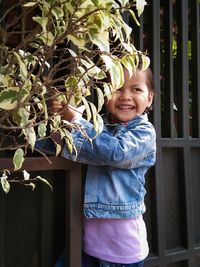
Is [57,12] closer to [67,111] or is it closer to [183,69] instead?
[67,111]

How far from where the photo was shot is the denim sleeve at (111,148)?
5.27 ft

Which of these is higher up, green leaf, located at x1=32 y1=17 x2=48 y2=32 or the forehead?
the forehead

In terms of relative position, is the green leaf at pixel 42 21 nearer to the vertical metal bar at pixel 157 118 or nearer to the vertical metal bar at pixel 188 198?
the vertical metal bar at pixel 157 118

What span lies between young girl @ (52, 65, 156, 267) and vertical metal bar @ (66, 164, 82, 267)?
0.04m

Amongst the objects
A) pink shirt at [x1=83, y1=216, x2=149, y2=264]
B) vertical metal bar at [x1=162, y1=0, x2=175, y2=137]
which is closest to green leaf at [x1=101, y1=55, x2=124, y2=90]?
pink shirt at [x1=83, y1=216, x2=149, y2=264]

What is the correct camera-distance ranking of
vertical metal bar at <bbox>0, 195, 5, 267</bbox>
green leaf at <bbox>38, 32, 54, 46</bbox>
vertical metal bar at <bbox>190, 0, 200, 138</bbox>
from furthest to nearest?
vertical metal bar at <bbox>190, 0, 200, 138</bbox>
vertical metal bar at <bbox>0, 195, 5, 267</bbox>
green leaf at <bbox>38, 32, 54, 46</bbox>

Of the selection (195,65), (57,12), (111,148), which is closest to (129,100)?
(111,148)

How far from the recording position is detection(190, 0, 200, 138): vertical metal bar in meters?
2.61

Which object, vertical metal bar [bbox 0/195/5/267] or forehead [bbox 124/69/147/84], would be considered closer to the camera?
forehead [bbox 124/69/147/84]

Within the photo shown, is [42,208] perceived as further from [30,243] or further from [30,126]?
[30,126]

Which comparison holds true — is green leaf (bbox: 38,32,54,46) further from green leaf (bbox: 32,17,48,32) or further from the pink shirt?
the pink shirt

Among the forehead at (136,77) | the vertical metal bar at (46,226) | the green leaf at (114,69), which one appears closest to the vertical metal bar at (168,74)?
the forehead at (136,77)

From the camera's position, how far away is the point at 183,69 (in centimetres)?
250

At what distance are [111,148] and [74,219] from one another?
1.29 feet
